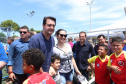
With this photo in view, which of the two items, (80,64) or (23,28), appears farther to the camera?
(80,64)

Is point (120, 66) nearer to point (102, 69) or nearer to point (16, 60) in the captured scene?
point (102, 69)

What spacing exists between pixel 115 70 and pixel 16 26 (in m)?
63.7

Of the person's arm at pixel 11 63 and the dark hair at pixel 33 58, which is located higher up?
the dark hair at pixel 33 58

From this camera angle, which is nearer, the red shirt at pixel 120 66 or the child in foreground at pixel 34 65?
the child in foreground at pixel 34 65

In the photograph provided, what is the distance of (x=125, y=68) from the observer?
2.39 metres

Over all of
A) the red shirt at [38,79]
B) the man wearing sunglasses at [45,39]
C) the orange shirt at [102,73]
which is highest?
the man wearing sunglasses at [45,39]

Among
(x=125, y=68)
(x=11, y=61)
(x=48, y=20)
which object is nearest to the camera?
(x=48, y=20)

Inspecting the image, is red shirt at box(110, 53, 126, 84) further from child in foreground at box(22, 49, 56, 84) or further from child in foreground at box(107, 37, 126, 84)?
child in foreground at box(22, 49, 56, 84)

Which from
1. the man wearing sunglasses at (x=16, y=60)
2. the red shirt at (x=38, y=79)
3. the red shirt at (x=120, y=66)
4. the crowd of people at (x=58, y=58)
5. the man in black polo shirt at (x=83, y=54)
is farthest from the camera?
the man in black polo shirt at (x=83, y=54)

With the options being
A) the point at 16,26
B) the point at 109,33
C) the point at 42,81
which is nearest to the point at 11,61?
the point at 42,81

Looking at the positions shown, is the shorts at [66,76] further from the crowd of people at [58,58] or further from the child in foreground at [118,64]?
the child in foreground at [118,64]

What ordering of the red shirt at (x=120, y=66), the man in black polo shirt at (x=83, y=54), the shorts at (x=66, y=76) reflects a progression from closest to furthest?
the red shirt at (x=120, y=66)
the shorts at (x=66, y=76)
the man in black polo shirt at (x=83, y=54)

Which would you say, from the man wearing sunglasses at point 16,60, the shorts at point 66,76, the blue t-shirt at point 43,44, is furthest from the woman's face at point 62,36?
the man wearing sunglasses at point 16,60

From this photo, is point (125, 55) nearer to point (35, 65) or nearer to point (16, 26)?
point (35, 65)
